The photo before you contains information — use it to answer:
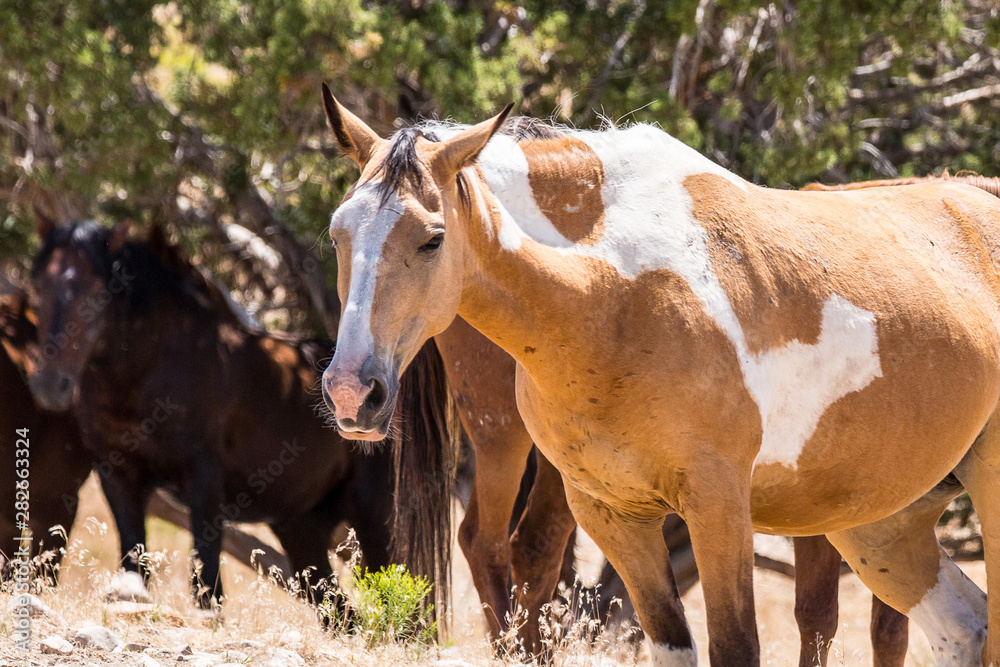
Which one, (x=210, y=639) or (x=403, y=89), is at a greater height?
(x=403, y=89)

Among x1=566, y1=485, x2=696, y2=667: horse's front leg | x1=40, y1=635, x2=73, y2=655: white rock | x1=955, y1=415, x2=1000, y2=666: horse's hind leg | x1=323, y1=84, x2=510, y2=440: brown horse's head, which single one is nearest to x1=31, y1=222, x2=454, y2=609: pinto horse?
x1=40, y1=635, x2=73, y2=655: white rock

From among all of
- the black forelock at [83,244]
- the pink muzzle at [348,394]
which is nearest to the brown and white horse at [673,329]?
the pink muzzle at [348,394]

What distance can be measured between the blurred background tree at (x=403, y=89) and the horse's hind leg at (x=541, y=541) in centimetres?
260

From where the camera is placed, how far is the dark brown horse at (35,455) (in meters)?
6.15

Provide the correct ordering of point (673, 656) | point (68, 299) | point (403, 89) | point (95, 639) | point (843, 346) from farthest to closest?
point (403, 89) < point (68, 299) < point (95, 639) < point (673, 656) < point (843, 346)

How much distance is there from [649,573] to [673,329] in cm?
86

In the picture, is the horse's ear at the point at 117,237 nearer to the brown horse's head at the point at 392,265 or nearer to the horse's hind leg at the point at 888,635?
the brown horse's head at the point at 392,265

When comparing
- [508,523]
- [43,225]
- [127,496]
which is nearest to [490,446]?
[508,523]

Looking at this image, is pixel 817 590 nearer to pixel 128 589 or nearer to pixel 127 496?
pixel 128 589

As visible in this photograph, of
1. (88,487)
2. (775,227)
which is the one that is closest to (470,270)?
(775,227)

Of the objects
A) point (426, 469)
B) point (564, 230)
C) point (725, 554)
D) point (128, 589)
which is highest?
point (564, 230)

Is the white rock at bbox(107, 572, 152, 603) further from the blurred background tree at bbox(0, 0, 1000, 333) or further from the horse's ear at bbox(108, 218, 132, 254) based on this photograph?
the blurred background tree at bbox(0, 0, 1000, 333)

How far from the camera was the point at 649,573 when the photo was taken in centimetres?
332

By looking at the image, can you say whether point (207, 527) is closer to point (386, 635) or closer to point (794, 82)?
point (386, 635)
